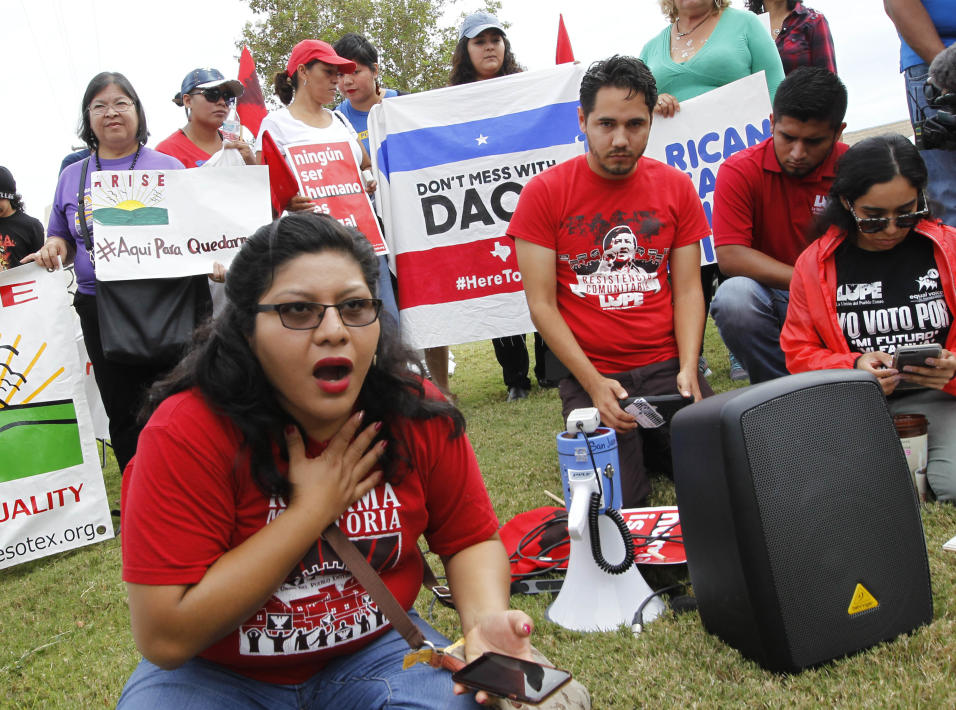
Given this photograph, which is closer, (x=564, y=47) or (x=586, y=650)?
(x=586, y=650)

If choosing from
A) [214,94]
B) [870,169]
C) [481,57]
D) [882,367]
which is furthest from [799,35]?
[214,94]

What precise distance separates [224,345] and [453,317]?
3.81m

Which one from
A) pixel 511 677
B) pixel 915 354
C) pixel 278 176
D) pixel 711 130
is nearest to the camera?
pixel 511 677

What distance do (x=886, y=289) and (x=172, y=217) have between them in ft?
10.4

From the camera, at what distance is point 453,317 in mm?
5430

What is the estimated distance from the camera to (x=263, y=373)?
1.64 m

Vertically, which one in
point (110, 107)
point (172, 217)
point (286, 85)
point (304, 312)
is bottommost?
point (304, 312)

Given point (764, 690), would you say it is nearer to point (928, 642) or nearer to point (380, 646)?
point (928, 642)

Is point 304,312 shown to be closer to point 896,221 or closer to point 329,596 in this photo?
point 329,596

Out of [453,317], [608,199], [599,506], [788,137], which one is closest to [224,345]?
[599,506]

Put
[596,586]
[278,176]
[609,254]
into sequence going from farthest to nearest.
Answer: [278,176]
[609,254]
[596,586]

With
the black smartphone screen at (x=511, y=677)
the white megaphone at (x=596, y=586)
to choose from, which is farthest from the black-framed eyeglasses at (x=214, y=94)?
the black smartphone screen at (x=511, y=677)

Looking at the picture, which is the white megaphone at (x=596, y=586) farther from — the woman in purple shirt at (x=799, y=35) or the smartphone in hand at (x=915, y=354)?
the woman in purple shirt at (x=799, y=35)

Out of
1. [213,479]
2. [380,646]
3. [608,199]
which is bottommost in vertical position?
[380,646]
